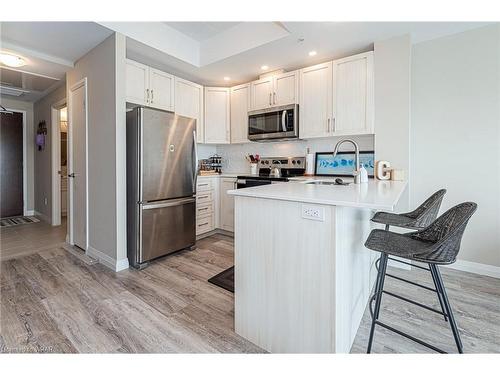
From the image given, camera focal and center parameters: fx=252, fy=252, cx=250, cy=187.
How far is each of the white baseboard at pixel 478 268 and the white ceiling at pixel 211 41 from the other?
2362 mm

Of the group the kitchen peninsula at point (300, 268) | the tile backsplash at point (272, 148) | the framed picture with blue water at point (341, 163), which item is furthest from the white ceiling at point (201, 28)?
the kitchen peninsula at point (300, 268)

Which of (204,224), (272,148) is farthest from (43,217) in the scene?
(272,148)

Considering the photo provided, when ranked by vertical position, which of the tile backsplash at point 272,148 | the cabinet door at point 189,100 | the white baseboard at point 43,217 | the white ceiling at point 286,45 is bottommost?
the white baseboard at point 43,217

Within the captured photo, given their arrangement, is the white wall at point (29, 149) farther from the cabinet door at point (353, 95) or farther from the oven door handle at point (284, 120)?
the cabinet door at point (353, 95)

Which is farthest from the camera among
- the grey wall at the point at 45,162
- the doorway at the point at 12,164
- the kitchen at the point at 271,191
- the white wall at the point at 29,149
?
the white wall at the point at 29,149

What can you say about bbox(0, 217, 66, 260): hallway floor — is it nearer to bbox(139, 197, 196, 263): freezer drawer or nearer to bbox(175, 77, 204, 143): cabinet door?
bbox(139, 197, 196, 263): freezer drawer

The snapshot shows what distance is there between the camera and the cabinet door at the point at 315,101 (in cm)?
310

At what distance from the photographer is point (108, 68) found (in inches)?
105

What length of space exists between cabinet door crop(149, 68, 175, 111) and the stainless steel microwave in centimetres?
115

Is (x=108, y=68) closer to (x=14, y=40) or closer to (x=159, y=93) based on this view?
(x=159, y=93)

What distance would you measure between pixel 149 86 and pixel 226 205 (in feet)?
6.38

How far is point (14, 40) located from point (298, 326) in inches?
158

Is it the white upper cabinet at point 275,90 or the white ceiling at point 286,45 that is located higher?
the white ceiling at point 286,45

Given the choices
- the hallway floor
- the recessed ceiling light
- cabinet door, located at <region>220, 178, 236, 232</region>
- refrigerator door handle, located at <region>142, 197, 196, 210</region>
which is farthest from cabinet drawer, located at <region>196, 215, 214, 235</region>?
the recessed ceiling light
